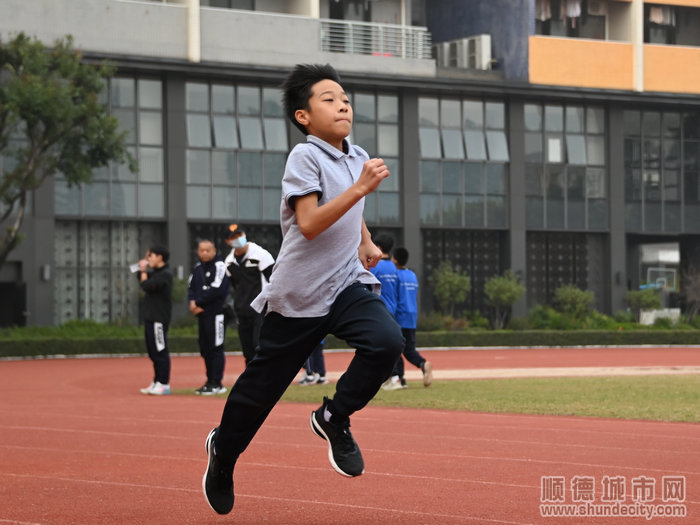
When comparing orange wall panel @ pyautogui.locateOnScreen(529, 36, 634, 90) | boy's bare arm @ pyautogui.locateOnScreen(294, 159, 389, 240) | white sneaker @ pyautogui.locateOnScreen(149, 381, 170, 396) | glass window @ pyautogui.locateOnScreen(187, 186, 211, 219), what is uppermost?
orange wall panel @ pyautogui.locateOnScreen(529, 36, 634, 90)

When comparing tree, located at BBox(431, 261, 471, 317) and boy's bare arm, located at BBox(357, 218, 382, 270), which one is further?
tree, located at BBox(431, 261, 471, 317)

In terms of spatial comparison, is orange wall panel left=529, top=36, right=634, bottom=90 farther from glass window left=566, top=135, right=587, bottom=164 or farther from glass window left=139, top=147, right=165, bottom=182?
glass window left=139, top=147, right=165, bottom=182

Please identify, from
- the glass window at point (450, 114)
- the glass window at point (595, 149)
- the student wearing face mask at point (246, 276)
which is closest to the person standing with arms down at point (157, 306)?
the student wearing face mask at point (246, 276)

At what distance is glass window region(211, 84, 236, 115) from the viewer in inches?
1577

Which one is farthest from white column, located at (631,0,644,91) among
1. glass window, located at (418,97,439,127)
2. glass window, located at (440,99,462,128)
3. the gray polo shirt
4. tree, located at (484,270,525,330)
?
the gray polo shirt

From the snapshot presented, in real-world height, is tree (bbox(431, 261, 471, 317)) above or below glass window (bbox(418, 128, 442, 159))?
below

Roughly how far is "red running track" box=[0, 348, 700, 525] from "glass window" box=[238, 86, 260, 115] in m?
26.1

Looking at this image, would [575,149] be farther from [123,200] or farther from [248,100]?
[123,200]

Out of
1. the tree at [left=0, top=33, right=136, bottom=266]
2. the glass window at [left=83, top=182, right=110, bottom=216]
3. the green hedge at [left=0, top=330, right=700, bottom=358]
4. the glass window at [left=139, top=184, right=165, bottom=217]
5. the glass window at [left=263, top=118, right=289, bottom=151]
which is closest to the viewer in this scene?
the tree at [left=0, top=33, right=136, bottom=266]

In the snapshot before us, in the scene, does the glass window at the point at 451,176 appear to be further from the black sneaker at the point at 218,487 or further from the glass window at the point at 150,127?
the black sneaker at the point at 218,487

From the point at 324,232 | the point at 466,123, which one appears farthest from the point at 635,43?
the point at 324,232

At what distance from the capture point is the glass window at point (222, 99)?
4006 centimetres

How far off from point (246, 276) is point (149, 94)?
80.1ft

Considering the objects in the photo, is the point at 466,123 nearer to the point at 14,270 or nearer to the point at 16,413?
the point at 14,270
